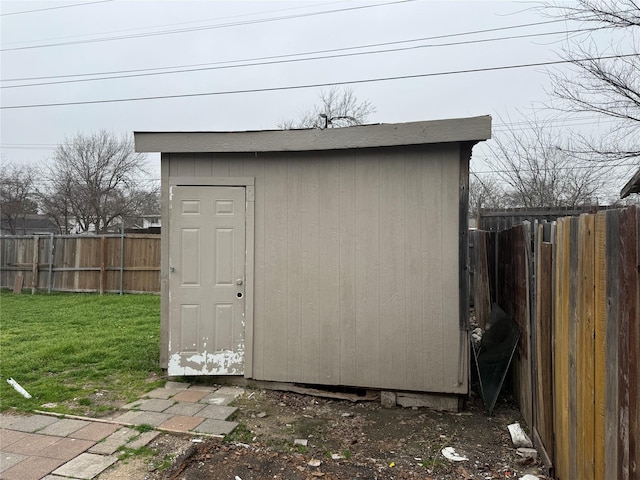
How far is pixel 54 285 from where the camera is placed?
12.6m

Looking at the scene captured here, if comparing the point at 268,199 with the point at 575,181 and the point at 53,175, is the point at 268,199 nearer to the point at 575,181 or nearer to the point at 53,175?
the point at 575,181

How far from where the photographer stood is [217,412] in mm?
3879

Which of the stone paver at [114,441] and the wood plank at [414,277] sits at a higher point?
the wood plank at [414,277]

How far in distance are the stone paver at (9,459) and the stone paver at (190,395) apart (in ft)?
4.34

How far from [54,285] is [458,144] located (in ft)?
41.2

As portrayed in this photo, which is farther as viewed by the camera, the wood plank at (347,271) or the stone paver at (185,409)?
the wood plank at (347,271)

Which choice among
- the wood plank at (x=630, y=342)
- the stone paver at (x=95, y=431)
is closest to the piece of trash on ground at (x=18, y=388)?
the stone paver at (x=95, y=431)

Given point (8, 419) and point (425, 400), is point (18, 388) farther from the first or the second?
point (425, 400)

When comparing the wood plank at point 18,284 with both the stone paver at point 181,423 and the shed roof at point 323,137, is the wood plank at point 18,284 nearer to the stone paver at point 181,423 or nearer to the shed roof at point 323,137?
the shed roof at point 323,137

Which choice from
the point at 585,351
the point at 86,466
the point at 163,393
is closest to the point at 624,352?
the point at 585,351

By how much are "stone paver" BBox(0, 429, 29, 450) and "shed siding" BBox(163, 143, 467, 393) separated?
2.01 m

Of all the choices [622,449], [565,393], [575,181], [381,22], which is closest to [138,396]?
[565,393]

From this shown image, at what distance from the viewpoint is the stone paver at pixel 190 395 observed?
4180mm

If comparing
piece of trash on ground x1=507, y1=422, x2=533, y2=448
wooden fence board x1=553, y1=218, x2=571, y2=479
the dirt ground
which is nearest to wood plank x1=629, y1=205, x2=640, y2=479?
wooden fence board x1=553, y1=218, x2=571, y2=479
